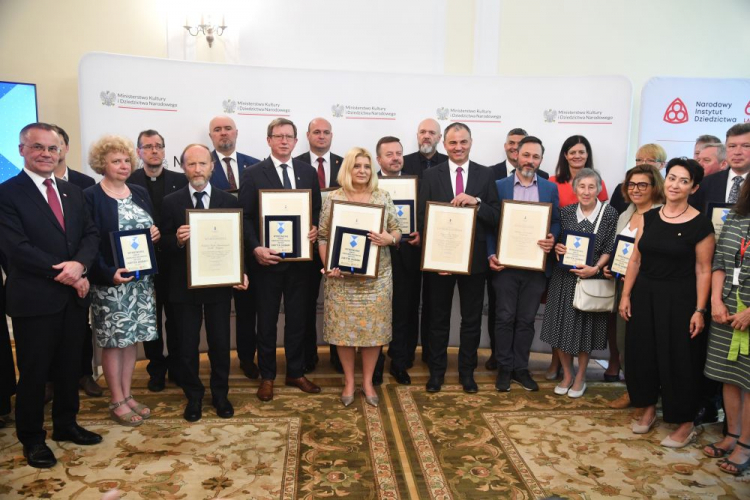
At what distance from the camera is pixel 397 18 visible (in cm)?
569

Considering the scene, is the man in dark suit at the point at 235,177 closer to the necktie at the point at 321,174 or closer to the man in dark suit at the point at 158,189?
the man in dark suit at the point at 158,189

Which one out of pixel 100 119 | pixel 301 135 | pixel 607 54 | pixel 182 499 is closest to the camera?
pixel 182 499

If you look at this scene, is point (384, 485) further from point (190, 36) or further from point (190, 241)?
point (190, 36)

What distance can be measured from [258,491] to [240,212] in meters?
1.59

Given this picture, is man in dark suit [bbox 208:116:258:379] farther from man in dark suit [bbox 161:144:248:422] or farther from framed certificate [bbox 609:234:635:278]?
framed certificate [bbox 609:234:635:278]

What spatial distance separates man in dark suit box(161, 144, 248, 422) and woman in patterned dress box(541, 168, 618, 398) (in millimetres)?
2187

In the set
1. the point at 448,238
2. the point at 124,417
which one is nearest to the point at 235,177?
the point at 448,238

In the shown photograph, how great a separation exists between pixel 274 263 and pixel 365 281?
609 millimetres

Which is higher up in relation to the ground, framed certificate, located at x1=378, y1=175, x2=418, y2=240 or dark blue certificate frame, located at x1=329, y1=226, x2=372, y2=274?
framed certificate, located at x1=378, y1=175, x2=418, y2=240

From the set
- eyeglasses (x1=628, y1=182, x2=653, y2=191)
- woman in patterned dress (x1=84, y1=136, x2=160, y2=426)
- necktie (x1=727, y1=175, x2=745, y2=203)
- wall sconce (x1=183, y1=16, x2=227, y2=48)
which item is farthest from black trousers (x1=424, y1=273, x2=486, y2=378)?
wall sconce (x1=183, y1=16, x2=227, y2=48)

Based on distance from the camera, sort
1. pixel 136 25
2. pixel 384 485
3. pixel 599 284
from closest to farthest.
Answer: pixel 384 485 < pixel 599 284 < pixel 136 25

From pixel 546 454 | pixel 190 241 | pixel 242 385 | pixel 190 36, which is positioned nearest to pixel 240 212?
pixel 190 241

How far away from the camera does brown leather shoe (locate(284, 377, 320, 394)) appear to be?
3.89m

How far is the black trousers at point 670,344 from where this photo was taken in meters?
3.09
